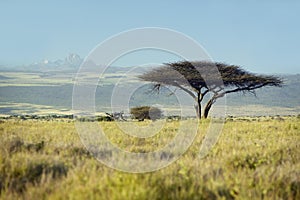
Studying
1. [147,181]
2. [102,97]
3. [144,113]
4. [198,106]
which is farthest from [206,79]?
[102,97]

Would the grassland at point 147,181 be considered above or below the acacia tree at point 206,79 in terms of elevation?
below

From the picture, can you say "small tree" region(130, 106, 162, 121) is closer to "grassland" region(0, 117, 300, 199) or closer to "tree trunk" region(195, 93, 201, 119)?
"tree trunk" region(195, 93, 201, 119)

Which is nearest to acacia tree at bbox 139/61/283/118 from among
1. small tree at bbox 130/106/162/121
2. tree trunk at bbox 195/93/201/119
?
tree trunk at bbox 195/93/201/119

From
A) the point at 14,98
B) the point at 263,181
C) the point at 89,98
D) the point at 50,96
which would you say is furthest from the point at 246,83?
the point at 50,96

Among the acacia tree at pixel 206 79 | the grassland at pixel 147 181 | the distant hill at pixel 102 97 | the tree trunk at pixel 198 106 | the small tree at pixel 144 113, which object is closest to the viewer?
the grassland at pixel 147 181

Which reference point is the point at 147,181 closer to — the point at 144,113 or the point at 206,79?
the point at 206,79

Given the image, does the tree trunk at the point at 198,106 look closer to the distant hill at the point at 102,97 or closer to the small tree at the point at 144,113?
the small tree at the point at 144,113

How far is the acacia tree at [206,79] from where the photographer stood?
113ft

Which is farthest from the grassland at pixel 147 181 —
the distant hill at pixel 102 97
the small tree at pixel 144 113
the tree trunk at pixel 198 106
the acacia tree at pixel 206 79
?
the distant hill at pixel 102 97

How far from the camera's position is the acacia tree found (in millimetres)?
34406

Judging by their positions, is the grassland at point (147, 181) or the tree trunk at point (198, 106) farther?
the tree trunk at point (198, 106)

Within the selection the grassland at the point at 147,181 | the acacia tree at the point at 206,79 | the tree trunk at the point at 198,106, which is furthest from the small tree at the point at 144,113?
the grassland at the point at 147,181

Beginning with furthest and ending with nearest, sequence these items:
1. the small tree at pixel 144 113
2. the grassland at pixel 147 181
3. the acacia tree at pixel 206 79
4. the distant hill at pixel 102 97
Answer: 1. the distant hill at pixel 102 97
2. the small tree at pixel 144 113
3. the acacia tree at pixel 206 79
4. the grassland at pixel 147 181

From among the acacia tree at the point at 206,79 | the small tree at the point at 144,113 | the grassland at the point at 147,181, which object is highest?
the acacia tree at the point at 206,79
